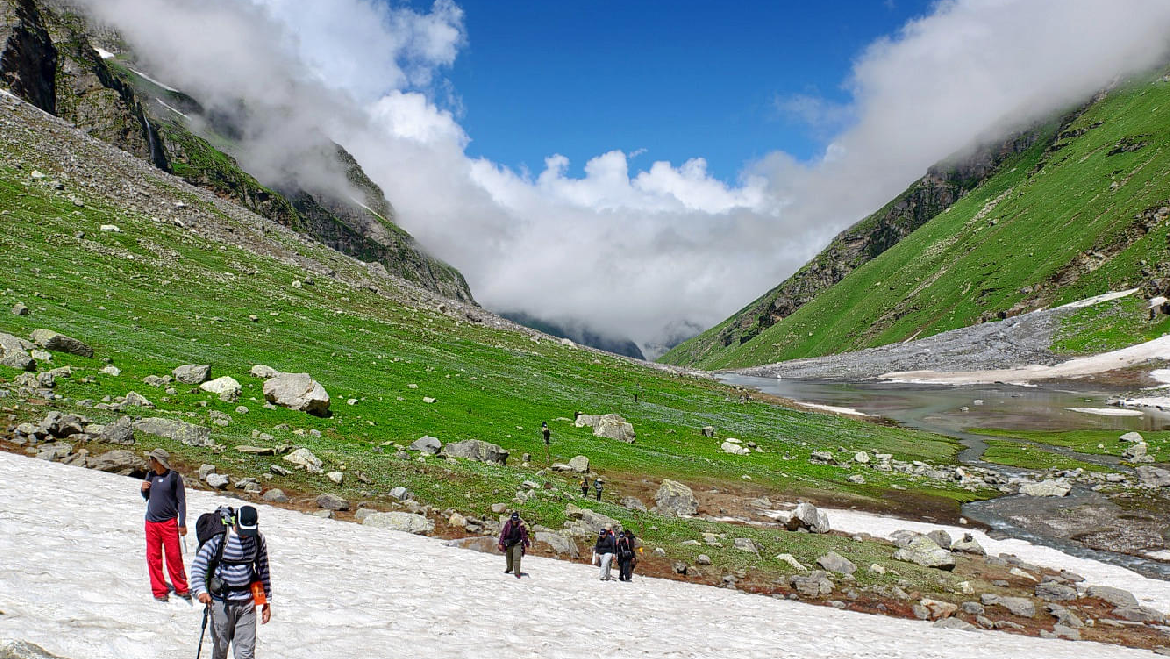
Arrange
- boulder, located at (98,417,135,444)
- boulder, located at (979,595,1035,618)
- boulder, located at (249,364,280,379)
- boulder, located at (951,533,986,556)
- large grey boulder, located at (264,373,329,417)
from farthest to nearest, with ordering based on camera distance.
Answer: boulder, located at (249,364,280,379) → large grey boulder, located at (264,373,329,417) → boulder, located at (951,533,986,556) → boulder, located at (979,595,1035,618) → boulder, located at (98,417,135,444)

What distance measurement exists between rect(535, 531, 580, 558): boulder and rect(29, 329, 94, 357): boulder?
1219 inches

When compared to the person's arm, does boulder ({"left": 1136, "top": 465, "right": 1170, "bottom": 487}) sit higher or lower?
higher

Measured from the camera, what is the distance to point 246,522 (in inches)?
387

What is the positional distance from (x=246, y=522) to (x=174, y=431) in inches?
884

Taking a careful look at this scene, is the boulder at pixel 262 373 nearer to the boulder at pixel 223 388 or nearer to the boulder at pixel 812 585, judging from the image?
the boulder at pixel 223 388

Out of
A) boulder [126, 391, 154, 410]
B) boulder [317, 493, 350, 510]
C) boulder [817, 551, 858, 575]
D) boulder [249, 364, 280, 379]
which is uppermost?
boulder [249, 364, 280, 379]

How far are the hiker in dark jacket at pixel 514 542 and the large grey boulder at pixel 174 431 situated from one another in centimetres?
A: 1615

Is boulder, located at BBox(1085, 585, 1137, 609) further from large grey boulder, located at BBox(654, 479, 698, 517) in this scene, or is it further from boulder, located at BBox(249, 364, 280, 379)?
boulder, located at BBox(249, 364, 280, 379)

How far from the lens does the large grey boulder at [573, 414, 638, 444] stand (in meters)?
57.1

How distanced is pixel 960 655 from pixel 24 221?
90.9 meters

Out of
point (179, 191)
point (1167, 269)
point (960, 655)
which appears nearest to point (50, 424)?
point (960, 655)

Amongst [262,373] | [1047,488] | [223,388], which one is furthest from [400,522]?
[1047,488]

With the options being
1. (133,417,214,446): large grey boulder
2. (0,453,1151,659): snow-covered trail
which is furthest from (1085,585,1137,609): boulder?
(133,417,214,446): large grey boulder

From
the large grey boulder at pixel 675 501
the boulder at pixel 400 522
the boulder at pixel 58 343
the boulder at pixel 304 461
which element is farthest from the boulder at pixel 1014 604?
the boulder at pixel 58 343
